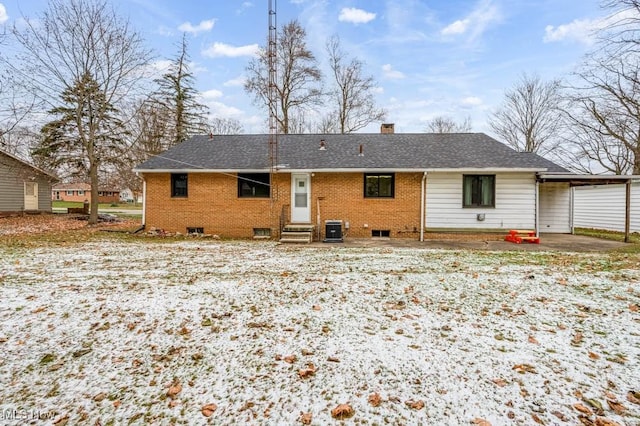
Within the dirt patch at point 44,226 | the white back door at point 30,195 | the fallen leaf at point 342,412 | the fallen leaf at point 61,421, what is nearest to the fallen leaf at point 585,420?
the fallen leaf at point 342,412

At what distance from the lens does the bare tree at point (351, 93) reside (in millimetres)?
25672

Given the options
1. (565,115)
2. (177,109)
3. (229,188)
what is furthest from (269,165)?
(565,115)

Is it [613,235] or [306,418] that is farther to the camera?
[613,235]

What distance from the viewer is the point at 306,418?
2.39 metres

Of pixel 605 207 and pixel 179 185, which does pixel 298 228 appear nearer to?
pixel 179 185

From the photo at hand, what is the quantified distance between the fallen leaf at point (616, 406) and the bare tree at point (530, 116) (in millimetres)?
28871

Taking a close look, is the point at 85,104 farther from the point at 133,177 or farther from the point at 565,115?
the point at 565,115

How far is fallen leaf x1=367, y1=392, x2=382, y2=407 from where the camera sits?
8.32 feet

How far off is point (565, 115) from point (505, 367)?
26448 millimetres

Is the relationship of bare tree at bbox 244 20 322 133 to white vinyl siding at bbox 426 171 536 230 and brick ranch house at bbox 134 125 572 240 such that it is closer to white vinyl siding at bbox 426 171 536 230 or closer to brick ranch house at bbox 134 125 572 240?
brick ranch house at bbox 134 125 572 240

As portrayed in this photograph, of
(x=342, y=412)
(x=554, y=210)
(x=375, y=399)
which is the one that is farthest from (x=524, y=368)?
(x=554, y=210)

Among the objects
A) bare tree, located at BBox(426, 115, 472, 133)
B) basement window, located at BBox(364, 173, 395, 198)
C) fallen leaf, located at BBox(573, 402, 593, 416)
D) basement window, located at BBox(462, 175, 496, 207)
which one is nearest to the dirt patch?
basement window, located at BBox(364, 173, 395, 198)

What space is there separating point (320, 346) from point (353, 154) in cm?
1043

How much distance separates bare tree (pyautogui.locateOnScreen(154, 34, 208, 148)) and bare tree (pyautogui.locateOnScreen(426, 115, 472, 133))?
947 inches
